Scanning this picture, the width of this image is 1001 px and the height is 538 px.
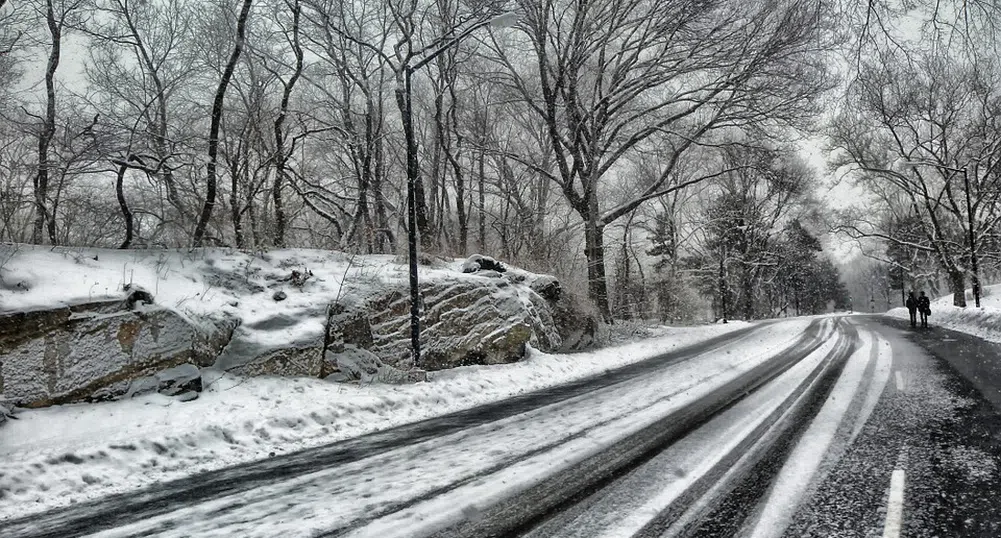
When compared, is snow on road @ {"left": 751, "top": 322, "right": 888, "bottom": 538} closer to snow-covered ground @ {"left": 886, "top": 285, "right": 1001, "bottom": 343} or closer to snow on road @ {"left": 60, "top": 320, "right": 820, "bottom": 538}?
snow on road @ {"left": 60, "top": 320, "right": 820, "bottom": 538}

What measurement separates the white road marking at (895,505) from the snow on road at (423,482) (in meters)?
2.40

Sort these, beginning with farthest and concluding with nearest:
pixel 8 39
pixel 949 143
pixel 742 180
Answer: pixel 742 180 → pixel 949 143 → pixel 8 39

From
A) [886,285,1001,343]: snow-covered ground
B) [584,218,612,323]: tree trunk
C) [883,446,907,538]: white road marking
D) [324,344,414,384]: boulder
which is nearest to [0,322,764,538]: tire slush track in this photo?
[324,344,414,384]: boulder

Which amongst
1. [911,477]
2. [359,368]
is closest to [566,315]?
[359,368]

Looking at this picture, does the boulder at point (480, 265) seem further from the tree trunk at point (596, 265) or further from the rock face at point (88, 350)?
the rock face at point (88, 350)

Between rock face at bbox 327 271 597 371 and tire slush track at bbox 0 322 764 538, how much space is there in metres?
3.39

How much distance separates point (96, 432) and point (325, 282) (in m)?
5.44

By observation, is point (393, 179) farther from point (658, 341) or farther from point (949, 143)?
point (949, 143)

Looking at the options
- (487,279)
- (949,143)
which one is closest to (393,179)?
(487,279)

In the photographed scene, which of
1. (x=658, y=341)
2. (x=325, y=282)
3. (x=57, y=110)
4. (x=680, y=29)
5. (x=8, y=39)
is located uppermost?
(x=680, y=29)

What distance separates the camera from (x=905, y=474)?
4.51 meters

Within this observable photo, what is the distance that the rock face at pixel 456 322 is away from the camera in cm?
1141

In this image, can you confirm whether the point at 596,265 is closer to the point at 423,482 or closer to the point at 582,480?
the point at 582,480

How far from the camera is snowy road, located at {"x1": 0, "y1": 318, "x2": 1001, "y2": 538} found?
3762 millimetres
